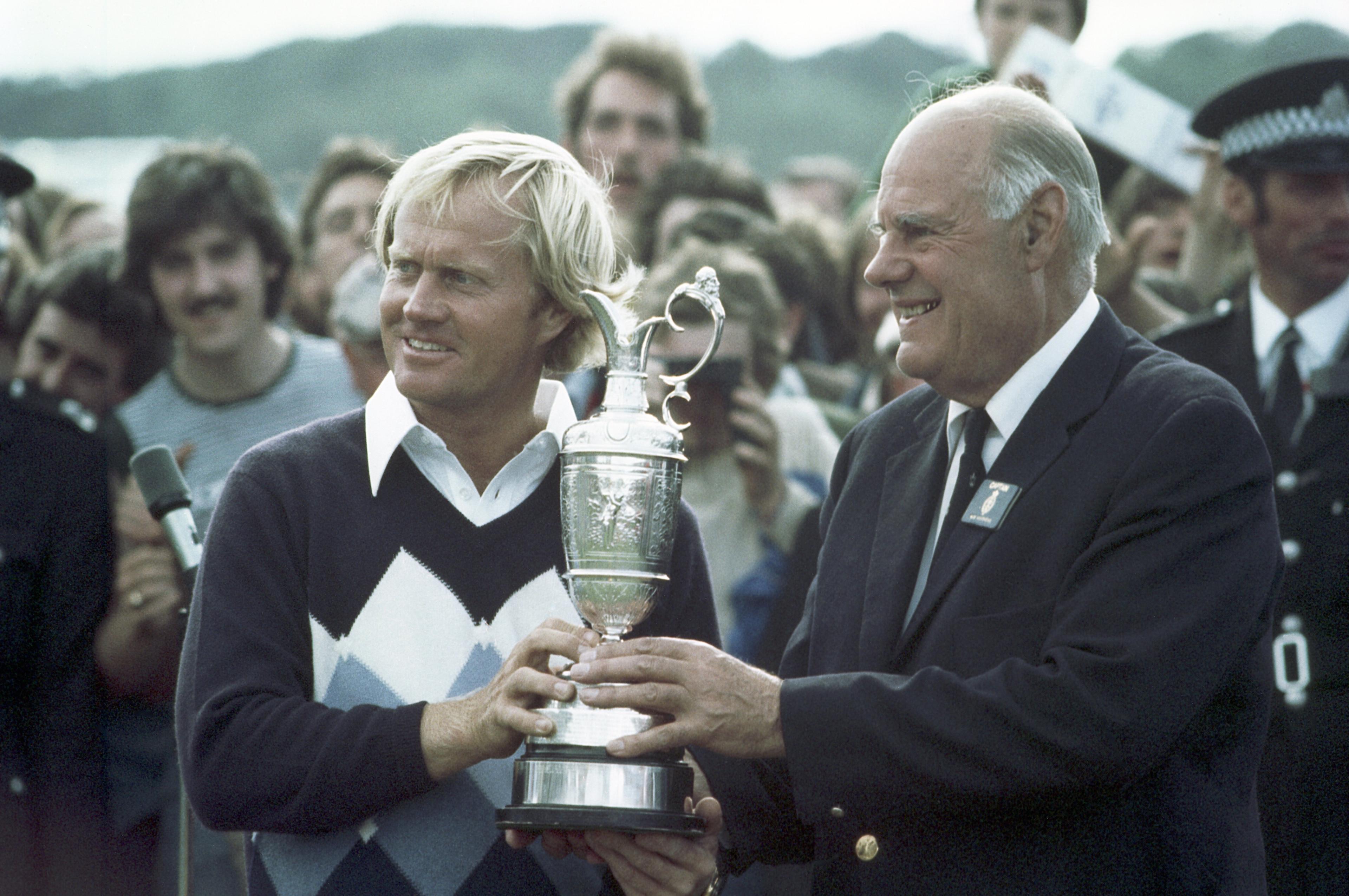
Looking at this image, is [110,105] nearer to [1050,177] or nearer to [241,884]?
[241,884]

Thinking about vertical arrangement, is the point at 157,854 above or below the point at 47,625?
below

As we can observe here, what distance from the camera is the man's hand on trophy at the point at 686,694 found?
276 cm

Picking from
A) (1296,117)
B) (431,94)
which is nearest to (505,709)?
(1296,117)

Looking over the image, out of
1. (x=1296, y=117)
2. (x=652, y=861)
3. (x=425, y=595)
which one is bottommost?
(x=652, y=861)

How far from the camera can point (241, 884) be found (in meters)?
5.35

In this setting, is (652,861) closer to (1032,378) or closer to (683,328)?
(683,328)

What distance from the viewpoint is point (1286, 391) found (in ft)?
15.2

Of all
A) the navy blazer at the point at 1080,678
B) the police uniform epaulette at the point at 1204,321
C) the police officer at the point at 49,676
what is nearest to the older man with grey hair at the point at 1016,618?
the navy blazer at the point at 1080,678

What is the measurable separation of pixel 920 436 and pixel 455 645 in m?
1.03

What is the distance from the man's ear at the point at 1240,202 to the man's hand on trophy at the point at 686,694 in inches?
108

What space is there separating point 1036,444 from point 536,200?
1.02 metres

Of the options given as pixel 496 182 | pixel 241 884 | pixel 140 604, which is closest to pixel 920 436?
pixel 496 182

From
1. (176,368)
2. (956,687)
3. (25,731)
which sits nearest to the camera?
(956,687)

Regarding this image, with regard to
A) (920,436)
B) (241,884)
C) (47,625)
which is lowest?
(241,884)
